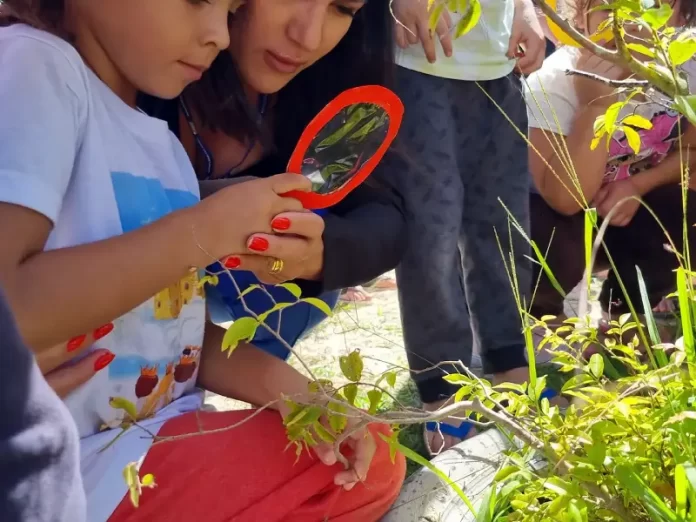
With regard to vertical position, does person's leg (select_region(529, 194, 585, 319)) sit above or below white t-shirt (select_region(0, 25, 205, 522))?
below

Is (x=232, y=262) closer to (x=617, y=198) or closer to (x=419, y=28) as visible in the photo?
(x=419, y=28)

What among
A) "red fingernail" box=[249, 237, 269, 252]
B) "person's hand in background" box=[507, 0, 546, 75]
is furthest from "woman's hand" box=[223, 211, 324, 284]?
"person's hand in background" box=[507, 0, 546, 75]

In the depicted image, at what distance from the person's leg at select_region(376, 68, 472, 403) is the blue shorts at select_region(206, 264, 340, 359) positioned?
25cm

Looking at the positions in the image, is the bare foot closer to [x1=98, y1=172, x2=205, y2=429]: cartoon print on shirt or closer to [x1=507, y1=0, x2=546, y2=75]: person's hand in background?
[x1=507, y1=0, x2=546, y2=75]: person's hand in background

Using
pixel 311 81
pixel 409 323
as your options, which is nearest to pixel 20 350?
pixel 311 81

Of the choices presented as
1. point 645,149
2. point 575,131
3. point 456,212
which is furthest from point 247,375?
point 645,149

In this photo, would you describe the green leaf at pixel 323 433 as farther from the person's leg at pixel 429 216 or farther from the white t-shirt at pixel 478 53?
the white t-shirt at pixel 478 53

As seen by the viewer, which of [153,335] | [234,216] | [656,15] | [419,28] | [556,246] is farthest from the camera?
[556,246]

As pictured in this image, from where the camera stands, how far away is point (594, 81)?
138 cm

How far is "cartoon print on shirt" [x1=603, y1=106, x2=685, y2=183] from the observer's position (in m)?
1.56

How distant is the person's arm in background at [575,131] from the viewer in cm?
141

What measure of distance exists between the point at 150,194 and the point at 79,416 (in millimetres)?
243

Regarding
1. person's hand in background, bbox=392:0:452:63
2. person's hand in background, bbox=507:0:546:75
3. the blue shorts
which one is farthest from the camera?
person's hand in background, bbox=507:0:546:75

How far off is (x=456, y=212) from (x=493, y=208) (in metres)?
0.12
